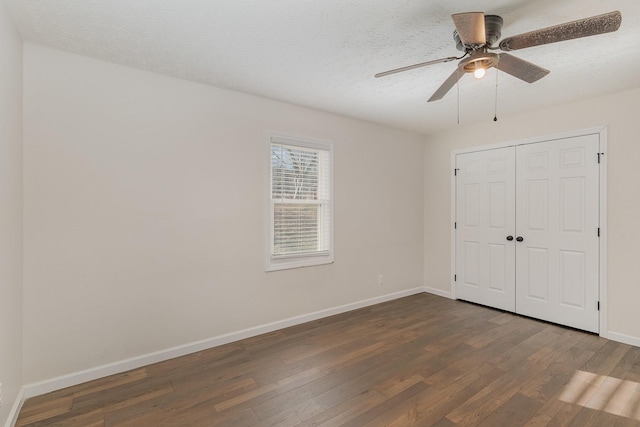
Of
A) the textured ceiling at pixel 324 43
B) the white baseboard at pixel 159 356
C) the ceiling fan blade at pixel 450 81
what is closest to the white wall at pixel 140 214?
the white baseboard at pixel 159 356

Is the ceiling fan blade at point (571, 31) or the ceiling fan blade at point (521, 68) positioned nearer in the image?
the ceiling fan blade at point (571, 31)

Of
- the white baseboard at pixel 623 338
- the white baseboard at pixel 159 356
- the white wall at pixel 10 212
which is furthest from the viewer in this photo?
the white baseboard at pixel 623 338

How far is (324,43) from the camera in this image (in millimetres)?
2213

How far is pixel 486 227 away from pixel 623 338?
1.73 meters

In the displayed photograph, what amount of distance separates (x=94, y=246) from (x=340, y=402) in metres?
2.24

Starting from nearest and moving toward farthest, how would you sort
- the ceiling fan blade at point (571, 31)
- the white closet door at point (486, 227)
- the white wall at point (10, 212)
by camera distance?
the ceiling fan blade at point (571, 31) → the white wall at point (10, 212) → the white closet door at point (486, 227)

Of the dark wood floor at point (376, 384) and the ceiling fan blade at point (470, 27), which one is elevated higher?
the ceiling fan blade at point (470, 27)

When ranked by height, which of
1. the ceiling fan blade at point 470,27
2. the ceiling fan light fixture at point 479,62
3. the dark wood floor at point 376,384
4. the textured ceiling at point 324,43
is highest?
the textured ceiling at point 324,43

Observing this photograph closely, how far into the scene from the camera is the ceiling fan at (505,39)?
1.50 m

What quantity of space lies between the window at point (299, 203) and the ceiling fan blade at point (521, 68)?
212cm

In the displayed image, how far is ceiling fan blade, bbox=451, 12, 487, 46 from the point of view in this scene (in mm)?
1523

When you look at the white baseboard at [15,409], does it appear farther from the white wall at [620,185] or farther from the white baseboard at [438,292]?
the white wall at [620,185]

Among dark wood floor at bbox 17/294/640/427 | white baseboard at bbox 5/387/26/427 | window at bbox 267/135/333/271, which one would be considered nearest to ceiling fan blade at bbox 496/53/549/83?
window at bbox 267/135/333/271

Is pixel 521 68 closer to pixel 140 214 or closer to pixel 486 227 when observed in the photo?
pixel 486 227
